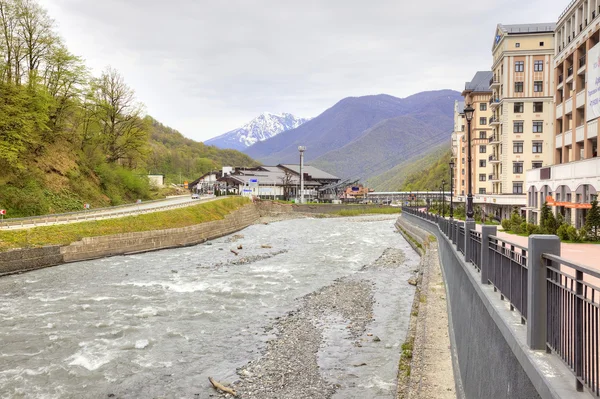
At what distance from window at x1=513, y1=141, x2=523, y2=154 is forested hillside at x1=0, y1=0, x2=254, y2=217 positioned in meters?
57.0

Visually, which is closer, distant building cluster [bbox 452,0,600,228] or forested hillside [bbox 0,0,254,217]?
distant building cluster [bbox 452,0,600,228]

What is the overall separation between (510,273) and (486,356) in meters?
1.52

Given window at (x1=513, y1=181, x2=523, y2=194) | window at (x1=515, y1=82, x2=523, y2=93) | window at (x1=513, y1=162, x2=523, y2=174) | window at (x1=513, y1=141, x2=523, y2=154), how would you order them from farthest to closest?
1. window at (x1=513, y1=181, x2=523, y2=194)
2. window at (x1=513, y1=162, x2=523, y2=174)
3. window at (x1=513, y1=141, x2=523, y2=154)
4. window at (x1=515, y1=82, x2=523, y2=93)

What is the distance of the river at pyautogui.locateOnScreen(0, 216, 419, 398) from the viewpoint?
43.4ft

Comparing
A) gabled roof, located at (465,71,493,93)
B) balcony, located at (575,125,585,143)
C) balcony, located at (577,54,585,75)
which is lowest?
balcony, located at (575,125,585,143)

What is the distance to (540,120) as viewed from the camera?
56.9 meters

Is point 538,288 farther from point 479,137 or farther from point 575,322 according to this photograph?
point 479,137

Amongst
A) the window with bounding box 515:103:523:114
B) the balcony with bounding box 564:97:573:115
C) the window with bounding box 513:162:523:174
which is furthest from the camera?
the window with bounding box 513:162:523:174

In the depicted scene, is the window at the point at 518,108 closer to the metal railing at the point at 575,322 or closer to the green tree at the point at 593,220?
the green tree at the point at 593,220

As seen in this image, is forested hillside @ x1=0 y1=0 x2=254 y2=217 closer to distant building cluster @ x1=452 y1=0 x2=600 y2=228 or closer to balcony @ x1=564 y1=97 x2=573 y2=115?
distant building cluster @ x1=452 y1=0 x2=600 y2=228

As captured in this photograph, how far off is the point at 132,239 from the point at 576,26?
157 ft

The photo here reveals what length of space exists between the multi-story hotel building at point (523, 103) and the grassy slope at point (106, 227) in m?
44.0

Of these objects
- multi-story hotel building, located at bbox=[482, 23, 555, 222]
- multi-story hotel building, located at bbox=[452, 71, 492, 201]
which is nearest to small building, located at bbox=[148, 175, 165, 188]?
multi-story hotel building, located at bbox=[452, 71, 492, 201]

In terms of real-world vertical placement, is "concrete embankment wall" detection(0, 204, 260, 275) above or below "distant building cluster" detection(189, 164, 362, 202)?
below
